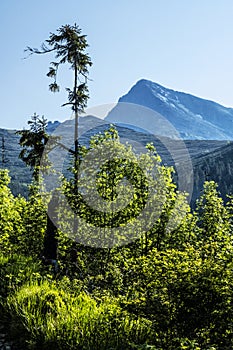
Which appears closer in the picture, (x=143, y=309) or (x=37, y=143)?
(x=143, y=309)

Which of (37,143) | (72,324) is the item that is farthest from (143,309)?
(37,143)

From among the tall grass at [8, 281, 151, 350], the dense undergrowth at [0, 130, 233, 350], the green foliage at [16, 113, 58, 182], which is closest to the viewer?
the dense undergrowth at [0, 130, 233, 350]

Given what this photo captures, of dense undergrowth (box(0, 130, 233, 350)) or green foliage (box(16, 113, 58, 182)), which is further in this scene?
green foliage (box(16, 113, 58, 182))

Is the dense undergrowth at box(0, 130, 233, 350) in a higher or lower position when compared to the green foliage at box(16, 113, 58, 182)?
lower

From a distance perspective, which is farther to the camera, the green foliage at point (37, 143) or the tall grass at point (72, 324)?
the green foliage at point (37, 143)

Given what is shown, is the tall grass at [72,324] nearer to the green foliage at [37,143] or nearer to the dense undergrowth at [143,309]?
the dense undergrowth at [143,309]

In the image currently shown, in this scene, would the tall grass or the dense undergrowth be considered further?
the tall grass

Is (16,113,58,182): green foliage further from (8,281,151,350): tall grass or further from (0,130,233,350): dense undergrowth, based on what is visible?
(8,281,151,350): tall grass

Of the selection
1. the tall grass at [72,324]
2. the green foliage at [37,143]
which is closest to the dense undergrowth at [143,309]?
the tall grass at [72,324]

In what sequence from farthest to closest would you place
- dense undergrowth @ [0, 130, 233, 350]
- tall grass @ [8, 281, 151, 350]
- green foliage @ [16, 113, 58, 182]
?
1. green foliage @ [16, 113, 58, 182]
2. tall grass @ [8, 281, 151, 350]
3. dense undergrowth @ [0, 130, 233, 350]

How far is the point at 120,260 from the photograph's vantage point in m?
16.5

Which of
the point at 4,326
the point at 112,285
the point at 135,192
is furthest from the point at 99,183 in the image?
the point at 4,326

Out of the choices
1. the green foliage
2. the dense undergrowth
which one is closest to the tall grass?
the dense undergrowth

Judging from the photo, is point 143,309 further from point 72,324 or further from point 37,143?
point 37,143
